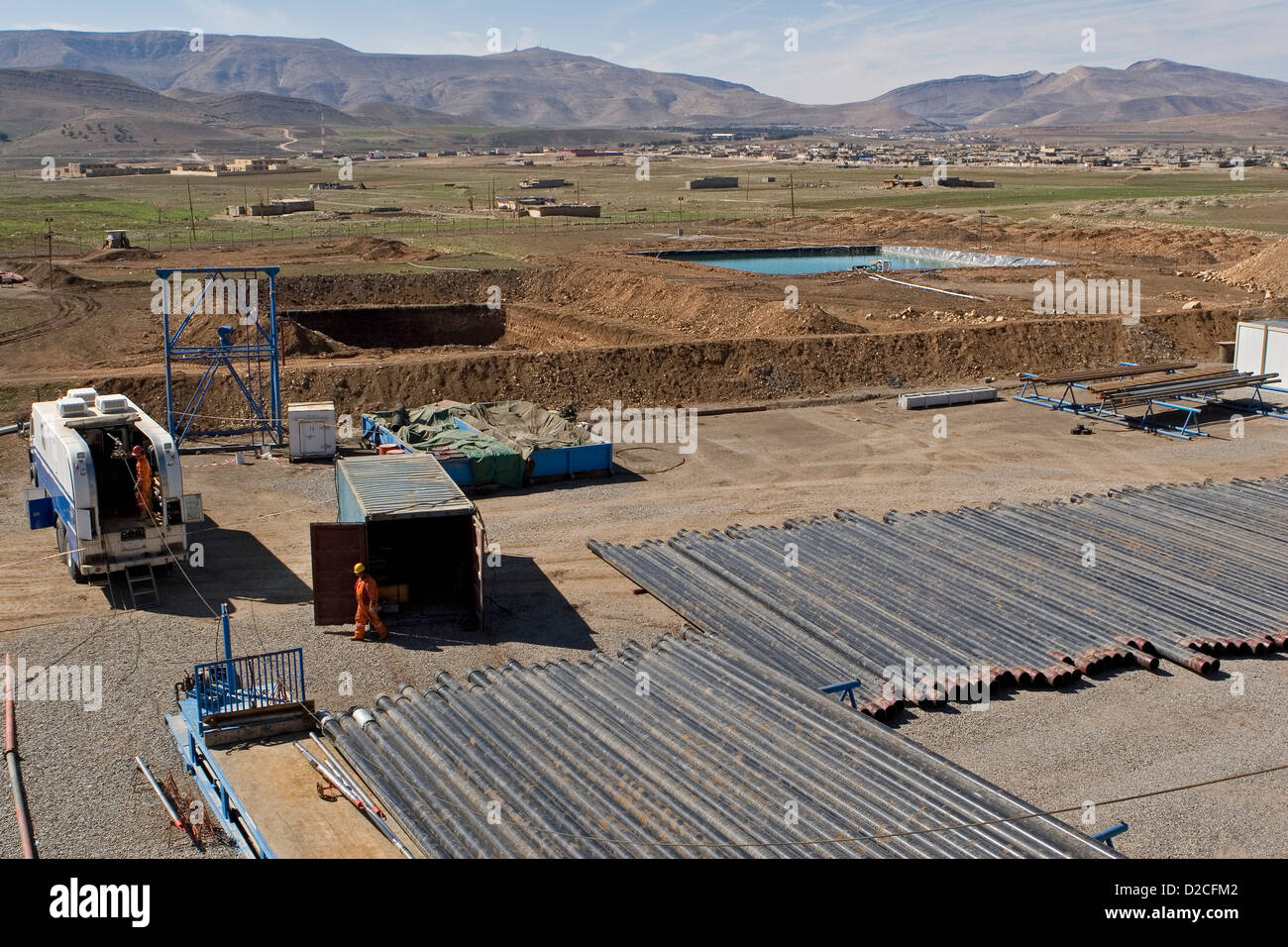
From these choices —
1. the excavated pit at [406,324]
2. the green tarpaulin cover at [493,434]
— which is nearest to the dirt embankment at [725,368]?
the green tarpaulin cover at [493,434]

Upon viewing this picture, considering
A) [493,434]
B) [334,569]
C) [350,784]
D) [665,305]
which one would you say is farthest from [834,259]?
[350,784]

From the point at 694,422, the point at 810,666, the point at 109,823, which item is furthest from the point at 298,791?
the point at 694,422

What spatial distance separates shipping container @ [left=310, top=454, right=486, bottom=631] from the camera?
53.0 feet

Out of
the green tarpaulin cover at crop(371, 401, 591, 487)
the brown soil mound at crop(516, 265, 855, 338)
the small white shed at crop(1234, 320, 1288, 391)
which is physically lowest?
the green tarpaulin cover at crop(371, 401, 591, 487)

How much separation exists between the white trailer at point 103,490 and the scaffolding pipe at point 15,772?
279 centimetres

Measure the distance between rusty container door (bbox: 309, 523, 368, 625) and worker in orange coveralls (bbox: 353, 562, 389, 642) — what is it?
297mm

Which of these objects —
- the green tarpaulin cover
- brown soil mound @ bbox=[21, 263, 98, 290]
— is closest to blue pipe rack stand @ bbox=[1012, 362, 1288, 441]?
the green tarpaulin cover

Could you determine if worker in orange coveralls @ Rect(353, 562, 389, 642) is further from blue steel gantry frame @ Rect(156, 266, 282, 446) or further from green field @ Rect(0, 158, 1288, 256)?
green field @ Rect(0, 158, 1288, 256)

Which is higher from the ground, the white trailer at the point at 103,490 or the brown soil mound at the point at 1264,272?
the brown soil mound at the point at 1264,272

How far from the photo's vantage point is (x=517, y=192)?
107875 millimetres

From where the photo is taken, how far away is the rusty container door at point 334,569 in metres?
16.1

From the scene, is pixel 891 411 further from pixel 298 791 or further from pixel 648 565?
pixel 298 791

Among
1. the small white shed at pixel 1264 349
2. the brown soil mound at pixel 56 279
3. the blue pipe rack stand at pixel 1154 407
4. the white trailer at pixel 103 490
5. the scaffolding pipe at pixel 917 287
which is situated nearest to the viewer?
the white trailer at pixel 103 490

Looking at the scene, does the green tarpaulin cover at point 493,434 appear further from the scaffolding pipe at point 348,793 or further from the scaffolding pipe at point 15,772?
the scaffolding pipe at point 348,793
